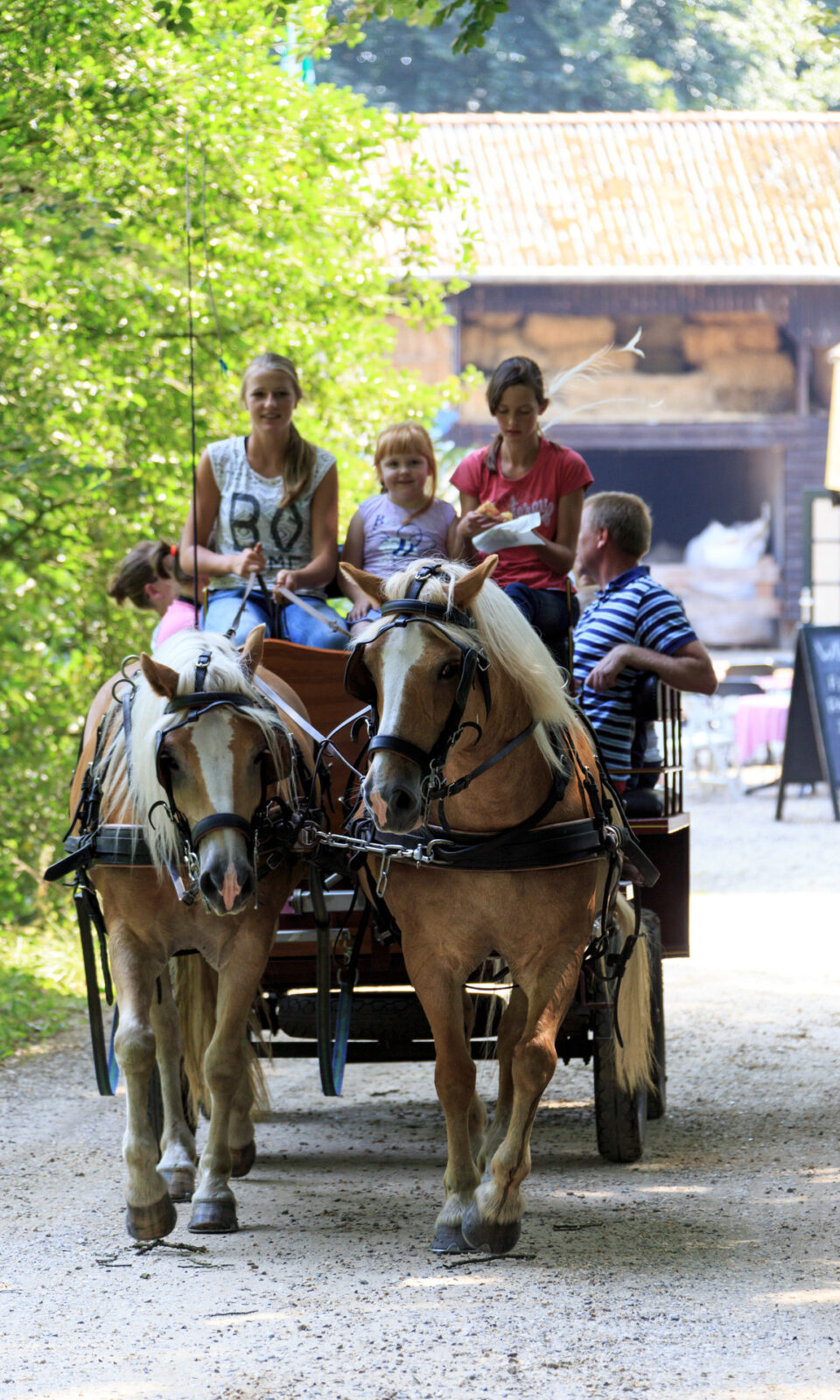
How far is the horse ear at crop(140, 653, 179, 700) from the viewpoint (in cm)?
387

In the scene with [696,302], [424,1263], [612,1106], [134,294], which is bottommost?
[424,1263]

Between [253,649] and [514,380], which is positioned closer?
[253,649]

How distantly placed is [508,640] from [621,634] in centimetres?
146

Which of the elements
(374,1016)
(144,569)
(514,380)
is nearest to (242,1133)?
(374,1016)

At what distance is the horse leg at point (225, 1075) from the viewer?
4129 mm

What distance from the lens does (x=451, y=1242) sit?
3977 mm

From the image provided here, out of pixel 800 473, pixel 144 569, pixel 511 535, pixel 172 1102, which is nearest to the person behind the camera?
pixel 172 1102

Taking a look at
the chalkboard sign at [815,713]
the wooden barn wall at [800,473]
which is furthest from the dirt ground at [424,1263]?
the wooden barn wall at [800,473]

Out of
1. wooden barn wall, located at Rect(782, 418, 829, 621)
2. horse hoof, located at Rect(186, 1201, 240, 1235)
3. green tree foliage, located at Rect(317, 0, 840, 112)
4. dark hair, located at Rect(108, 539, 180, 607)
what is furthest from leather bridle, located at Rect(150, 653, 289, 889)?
green tree foliage, located at Rect(317, 0, 840, 112)

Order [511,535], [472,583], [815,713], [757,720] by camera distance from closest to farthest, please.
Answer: [472,583] < [511,535] < [815,713] < [757,720]

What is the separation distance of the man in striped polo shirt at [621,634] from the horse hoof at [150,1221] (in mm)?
1840

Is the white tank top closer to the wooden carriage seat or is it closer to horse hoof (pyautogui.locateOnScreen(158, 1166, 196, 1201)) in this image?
the wooden carriage seat

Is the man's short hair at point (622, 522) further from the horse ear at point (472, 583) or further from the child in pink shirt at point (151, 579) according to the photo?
the horse ear at point (472, 583)

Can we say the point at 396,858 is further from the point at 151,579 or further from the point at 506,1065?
the point at 151,579
